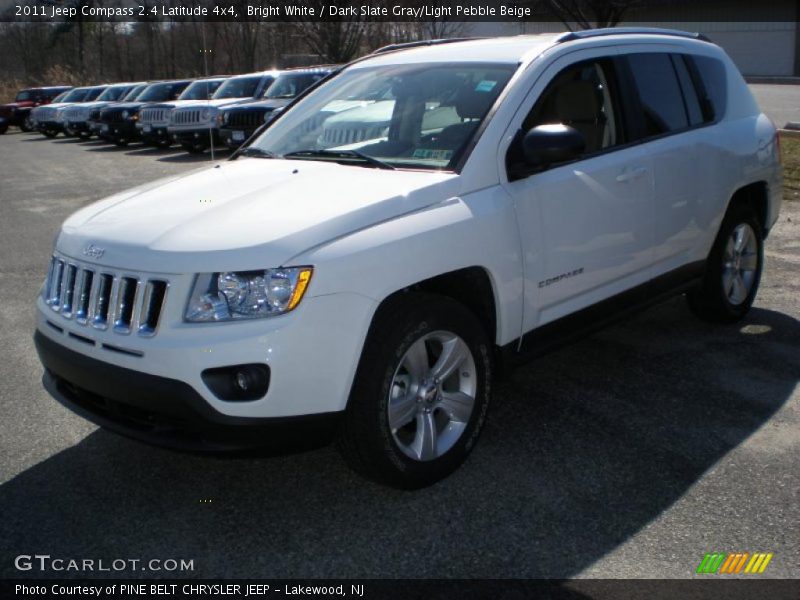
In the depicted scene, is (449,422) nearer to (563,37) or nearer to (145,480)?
(145,480)

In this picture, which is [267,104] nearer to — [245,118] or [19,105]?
[245,118]

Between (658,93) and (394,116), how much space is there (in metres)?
1.68

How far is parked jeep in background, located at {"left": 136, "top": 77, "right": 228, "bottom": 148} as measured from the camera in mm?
22531

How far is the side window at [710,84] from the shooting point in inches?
224

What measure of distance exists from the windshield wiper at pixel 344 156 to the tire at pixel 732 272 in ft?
8.67

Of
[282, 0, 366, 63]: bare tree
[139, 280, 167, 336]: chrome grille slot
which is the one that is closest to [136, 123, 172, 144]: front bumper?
[282, 0, 366, 63]: bare tree

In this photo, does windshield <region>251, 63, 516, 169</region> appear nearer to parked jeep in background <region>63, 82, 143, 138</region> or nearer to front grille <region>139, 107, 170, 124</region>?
front grille <region>139, 107, 170, 124</region>

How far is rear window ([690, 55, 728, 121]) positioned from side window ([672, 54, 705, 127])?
0.07 meters

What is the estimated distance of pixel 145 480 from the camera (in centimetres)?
402

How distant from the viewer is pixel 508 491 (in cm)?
388

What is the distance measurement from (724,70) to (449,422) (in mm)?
3483

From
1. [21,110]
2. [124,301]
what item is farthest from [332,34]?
[124,301]

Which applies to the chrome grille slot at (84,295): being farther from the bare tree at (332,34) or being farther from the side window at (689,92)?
the bare tree at (332,34)

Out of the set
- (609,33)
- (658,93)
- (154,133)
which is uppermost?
(609,33)
